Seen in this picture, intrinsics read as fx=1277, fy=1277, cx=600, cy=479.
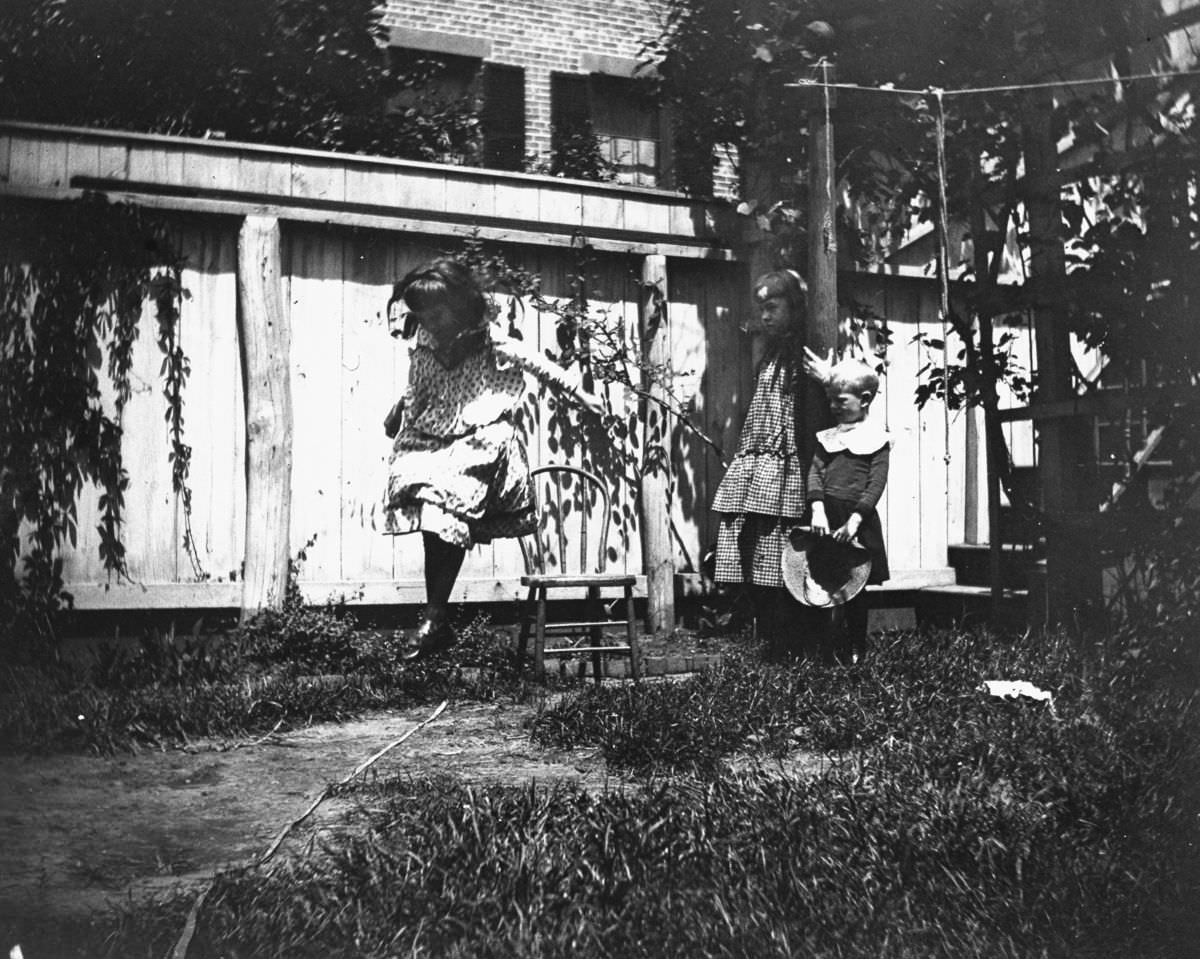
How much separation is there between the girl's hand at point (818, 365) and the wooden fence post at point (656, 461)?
1197 millimetres

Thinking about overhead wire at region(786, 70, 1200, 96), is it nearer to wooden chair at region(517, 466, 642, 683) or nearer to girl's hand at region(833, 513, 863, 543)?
girl's hand at region(833, 513, 863, 543)

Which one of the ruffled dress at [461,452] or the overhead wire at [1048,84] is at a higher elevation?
the overhead wire at [1048,84]

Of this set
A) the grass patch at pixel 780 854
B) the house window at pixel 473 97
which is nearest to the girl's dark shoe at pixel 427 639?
the grass patch at pixel 780 854

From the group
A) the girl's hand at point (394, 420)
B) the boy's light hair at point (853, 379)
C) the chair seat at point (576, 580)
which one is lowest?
the chair seat at point (576, 580)

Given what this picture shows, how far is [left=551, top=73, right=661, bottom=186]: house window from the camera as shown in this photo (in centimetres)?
1041

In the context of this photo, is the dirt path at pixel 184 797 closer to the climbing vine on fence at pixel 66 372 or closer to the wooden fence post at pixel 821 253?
the climbing vine on fence at pixel 66 372

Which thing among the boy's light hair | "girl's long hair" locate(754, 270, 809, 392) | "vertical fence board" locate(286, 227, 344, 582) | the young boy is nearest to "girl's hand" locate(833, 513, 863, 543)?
the young boy

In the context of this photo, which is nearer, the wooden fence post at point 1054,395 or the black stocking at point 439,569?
the black stocking at point 439,569

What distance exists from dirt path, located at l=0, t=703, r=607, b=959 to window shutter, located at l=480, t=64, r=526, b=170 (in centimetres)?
596

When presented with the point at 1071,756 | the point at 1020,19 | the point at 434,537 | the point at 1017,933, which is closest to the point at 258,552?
the point at 434,537

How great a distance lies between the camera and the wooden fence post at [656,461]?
23.4 feet

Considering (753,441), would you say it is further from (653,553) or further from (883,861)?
(883,861)

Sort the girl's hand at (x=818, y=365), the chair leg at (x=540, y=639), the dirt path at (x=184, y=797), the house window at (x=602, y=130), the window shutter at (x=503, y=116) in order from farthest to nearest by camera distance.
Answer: the house window at (x=602, y=130) → the window shutter at (x=503, y=116) → the girl's hand at (x=818, y=365) → the chair leg at (x=540, y=639) → the dirt path at (x=184, y=797)

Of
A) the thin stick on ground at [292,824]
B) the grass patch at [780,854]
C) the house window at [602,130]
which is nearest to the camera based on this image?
the thin stick on ground at [292,824]
